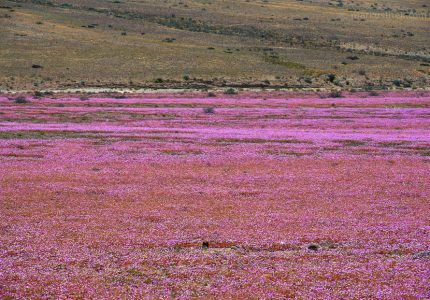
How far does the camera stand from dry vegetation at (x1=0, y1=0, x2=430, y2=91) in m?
74.9

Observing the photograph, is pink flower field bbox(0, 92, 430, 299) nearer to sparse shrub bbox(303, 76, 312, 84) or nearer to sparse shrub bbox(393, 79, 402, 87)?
sparse shrub bbox(303, 76, 312, 84)

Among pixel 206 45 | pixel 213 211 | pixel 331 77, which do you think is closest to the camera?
pixel 213 211

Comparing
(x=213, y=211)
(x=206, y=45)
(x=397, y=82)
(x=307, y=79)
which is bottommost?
(x=307, y=79)

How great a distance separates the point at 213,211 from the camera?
17781 mm

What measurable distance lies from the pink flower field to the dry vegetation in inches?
1515

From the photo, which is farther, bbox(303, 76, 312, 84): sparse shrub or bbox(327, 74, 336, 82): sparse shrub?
bbox(327, 74, 336, 82): sparse shrub

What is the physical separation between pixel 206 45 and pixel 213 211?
82.3 m

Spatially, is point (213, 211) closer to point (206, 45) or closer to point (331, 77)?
point (331, 77)

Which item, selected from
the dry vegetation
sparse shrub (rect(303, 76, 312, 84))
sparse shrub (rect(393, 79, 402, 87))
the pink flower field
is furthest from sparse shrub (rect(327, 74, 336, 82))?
the pink flower field

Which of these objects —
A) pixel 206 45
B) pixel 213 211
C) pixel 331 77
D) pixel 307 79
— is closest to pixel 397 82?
pixel 331 77

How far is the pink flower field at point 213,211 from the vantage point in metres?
12.3

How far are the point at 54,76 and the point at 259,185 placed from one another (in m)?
56.0

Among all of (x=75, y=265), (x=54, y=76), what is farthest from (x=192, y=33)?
(x=75, y=265)

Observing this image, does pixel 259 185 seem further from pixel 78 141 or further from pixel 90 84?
pixel 90 84
